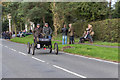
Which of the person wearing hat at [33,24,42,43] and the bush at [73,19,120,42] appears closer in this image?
the person wearing hat at [33,24,42,43]

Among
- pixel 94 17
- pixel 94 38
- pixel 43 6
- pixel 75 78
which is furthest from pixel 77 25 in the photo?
pixel 75 78

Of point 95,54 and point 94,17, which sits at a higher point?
point 94,17

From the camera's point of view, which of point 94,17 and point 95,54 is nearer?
point 95,54

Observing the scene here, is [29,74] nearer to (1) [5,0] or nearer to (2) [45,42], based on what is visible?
(2) [45,42]

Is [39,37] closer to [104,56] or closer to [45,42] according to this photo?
[45,42]

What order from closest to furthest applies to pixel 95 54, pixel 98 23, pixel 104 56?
pixel 104 56
pixel 95 54
pixel 98 23

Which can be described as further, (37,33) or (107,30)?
(107,30)

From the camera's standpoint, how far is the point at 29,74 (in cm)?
856

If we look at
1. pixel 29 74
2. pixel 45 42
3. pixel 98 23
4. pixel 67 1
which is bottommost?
pixel 29 74

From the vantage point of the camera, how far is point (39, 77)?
7.95m

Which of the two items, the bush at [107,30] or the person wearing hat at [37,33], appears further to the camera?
the bush at [107,30]

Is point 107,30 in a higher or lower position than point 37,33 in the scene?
higher

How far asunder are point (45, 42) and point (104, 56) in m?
4.00

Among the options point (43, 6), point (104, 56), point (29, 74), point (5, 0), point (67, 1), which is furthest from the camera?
point (5, 0)
